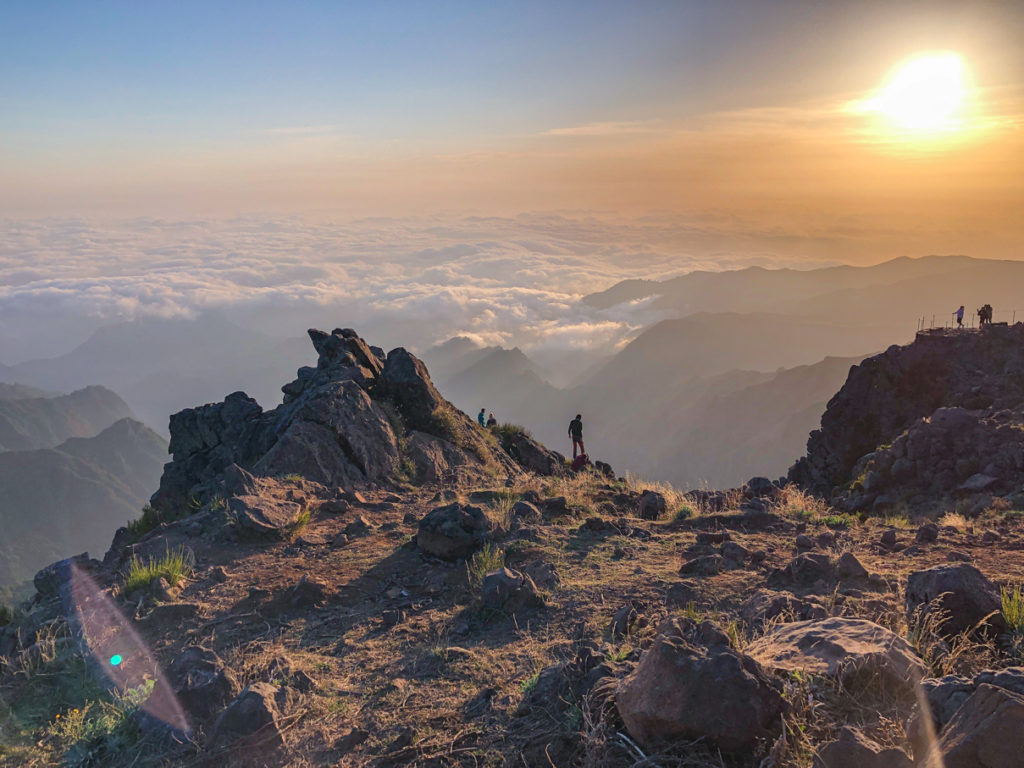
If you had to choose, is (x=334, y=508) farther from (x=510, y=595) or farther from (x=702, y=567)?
(x=702, y=567)

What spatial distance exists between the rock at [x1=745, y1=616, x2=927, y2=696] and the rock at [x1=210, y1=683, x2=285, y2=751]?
350 centimetres

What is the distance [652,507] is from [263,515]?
21.7ft

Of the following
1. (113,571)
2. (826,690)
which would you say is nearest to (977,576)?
(826,690)

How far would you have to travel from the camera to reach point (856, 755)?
130 inches

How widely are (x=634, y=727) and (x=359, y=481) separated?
12.2m

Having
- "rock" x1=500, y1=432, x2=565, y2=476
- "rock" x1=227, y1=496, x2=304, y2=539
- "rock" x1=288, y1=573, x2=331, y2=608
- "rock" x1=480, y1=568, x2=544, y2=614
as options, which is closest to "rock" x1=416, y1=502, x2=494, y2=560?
"rock" x1=288, y1=573, x2=331, y2=608

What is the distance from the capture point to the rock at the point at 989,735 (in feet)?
9.67

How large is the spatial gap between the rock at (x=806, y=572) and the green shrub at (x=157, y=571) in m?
7.17

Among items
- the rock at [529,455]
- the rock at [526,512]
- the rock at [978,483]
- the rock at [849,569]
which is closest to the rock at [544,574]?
the rock at [526,512]

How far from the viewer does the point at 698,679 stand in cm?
387

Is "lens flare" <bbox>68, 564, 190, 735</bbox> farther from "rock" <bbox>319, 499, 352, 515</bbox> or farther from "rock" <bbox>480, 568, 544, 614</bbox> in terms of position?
"rock" <bbox>319, 499, 352, 515</bbox>

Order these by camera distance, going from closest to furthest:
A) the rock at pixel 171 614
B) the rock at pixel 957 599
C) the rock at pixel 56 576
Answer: the rock at pixel 957 599 < the rock at pixel 171 614 < the rock at pixel 56 576

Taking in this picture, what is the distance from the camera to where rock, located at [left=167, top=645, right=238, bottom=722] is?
5.30 metres

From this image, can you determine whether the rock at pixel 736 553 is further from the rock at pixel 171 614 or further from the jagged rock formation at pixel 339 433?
the jagged rock formation at pixel 339 433
